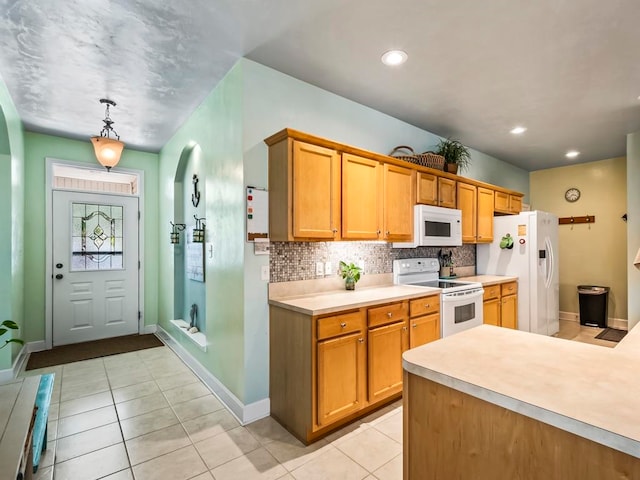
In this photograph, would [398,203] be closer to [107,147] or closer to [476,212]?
[476,212]

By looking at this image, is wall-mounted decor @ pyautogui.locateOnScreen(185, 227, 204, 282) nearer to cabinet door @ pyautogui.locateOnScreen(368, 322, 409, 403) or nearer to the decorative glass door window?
the decorative glass door window

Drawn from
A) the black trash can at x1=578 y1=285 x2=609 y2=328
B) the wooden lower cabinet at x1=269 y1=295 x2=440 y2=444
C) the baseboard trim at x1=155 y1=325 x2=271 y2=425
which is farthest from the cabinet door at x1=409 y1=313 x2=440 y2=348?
the black trash can at x1=578 y1=285 x2=609 y2=328

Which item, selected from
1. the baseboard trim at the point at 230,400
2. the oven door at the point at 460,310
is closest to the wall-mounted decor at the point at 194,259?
the baseboard trim at the point at 230,400

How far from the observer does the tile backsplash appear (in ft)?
8.95

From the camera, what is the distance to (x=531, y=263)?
4395 millimetres

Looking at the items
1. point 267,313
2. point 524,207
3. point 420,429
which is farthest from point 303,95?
point 524,207

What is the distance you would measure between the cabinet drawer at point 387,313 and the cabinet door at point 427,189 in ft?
3.97

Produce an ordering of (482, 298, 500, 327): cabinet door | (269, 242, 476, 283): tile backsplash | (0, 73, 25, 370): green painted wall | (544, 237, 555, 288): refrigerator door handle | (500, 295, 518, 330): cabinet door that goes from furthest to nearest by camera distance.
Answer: (544, 237, 555, 288): refrigerator door handle < (500, 295, 518, 330): cabinet door < (482, 298, 500, 327): cabinet door < (0, 73, 25, 370): green painted wall < (269, 242, 476, 283): tile backsplash

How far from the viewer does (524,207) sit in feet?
19.5

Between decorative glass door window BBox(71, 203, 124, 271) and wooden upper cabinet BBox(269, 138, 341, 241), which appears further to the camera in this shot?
decorative glass door window BBox(71, 203, 124, 271)

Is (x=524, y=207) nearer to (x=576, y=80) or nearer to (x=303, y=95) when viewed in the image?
(x=576, y=80)

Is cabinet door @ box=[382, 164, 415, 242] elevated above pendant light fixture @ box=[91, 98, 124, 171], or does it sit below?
below

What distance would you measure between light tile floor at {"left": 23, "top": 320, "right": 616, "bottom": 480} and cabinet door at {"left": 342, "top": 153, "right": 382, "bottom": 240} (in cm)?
149

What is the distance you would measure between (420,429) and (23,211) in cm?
497
